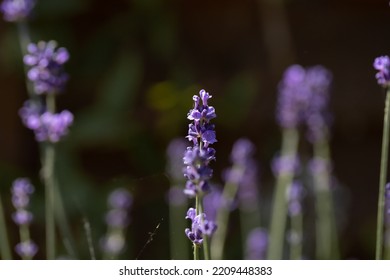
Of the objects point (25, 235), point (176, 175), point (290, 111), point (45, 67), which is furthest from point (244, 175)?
point (45, 67)

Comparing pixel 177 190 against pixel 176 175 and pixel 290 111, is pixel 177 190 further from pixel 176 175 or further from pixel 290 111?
pixel 290 111

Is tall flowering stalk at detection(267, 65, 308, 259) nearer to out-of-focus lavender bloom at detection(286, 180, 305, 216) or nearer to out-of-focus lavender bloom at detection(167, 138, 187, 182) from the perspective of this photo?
out-of-focus lavender bloom at detection(286, 180, 305, 216)

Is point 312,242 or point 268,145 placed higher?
point 268,145

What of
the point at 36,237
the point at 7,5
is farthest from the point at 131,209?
the point at 7,5

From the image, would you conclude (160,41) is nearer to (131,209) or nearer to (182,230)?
(131,209)

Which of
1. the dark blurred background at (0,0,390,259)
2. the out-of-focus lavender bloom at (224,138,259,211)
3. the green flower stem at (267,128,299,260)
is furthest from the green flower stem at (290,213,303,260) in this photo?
the dark blurred background at (0,0,390,259)

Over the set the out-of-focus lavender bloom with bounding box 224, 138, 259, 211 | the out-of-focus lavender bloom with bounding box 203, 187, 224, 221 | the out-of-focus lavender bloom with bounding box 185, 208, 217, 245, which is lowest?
the out-of-focus lavender bloom with bounding box 185, 208, 217, 245

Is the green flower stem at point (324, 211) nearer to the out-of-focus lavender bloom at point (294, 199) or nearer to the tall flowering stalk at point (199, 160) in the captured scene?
the out-of-focus lavender bloom at point (294, 199)
